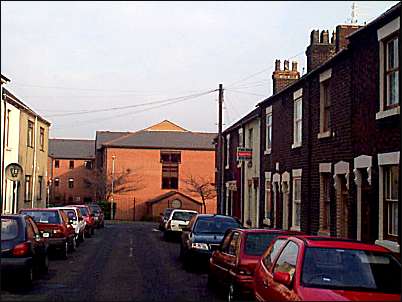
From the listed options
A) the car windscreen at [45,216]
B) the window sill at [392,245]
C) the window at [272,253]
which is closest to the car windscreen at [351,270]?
the window at [272,253]

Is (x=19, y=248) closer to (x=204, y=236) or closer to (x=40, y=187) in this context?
(x=204, y=236)

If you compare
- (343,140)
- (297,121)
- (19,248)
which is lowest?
(19,248)

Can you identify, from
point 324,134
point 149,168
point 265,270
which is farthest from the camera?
point 149,168

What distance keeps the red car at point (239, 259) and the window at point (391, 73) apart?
12.4 feet

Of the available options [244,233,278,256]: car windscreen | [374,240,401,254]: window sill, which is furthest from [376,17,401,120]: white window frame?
[244,233,278,256]: car windscreen

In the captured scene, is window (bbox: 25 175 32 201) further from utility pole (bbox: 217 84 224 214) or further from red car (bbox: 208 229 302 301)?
red car (bbox: 208 229 302 301)

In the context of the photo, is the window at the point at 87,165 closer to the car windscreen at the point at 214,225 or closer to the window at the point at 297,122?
the window at the point at 297,122

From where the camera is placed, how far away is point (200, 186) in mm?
71938

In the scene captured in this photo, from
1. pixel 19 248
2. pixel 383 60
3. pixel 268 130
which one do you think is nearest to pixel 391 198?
pixel 383 60

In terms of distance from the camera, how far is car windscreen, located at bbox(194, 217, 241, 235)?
19.6 meters

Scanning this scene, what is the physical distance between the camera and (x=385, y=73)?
1497 cm

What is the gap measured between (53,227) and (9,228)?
7207 mm

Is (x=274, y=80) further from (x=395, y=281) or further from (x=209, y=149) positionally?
(x=209, y=149)

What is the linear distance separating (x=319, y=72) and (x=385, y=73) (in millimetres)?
5219
